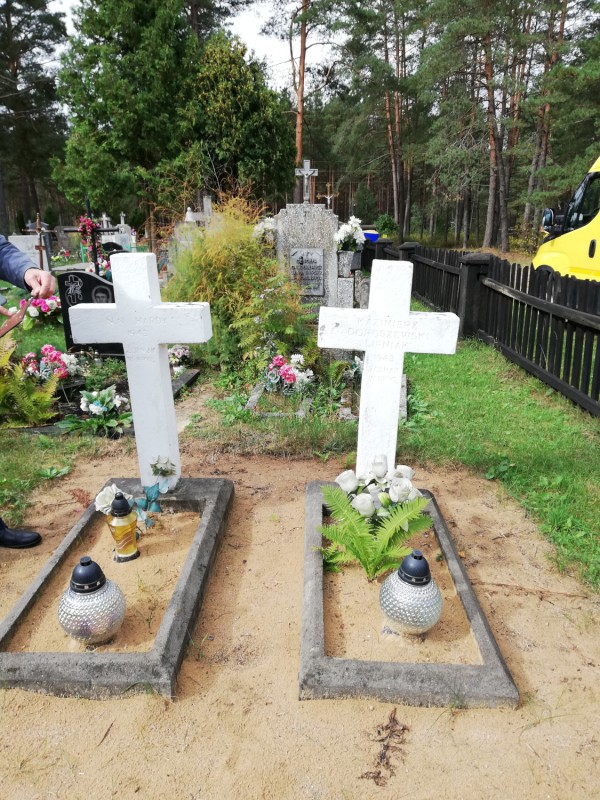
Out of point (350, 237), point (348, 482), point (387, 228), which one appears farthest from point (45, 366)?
point (387, 228)

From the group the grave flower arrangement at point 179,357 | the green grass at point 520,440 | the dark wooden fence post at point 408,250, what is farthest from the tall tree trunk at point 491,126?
the grave flower arrangement at point 179,357

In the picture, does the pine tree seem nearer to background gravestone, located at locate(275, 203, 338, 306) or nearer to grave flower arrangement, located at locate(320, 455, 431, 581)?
background gravestone, located at locate(275, 203, 338, 306)

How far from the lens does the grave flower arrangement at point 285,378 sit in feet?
17.2

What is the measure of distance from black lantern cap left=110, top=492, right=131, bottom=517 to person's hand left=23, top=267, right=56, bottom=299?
40.9 inches

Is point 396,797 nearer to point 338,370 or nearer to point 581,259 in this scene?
point 338,370

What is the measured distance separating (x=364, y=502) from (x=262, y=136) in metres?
18.3

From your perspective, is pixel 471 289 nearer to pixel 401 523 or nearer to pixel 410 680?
pixel 401 523

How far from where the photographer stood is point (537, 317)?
577 cm

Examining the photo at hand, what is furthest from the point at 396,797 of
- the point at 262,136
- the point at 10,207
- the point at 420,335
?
the point at 10,207

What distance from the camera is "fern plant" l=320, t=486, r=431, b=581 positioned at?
8.01 feet

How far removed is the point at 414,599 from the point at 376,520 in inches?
22.8

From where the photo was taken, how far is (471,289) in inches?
296

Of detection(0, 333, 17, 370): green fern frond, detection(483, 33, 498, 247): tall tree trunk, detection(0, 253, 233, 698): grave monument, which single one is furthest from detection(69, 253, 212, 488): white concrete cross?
detection(483, 33, 498, 247): tall tree trunk

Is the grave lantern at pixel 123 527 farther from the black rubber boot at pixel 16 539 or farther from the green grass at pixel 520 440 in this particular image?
the green grass at pixel 520 440
